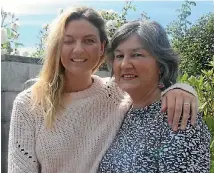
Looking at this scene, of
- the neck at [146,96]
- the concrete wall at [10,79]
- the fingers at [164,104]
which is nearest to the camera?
the fingers at [164,104]

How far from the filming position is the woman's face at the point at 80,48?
2209mm

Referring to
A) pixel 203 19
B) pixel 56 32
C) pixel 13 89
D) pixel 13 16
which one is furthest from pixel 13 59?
pixel 203 19

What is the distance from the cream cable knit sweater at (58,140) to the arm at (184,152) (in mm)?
411

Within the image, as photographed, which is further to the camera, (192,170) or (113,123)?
(113,123)

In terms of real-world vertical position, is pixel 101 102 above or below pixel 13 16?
below

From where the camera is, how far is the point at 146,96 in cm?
207

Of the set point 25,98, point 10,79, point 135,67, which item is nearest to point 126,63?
point 135,67

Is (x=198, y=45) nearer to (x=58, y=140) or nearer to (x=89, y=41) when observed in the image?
(x=89, y=41)

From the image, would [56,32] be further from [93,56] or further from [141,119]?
[141,119]

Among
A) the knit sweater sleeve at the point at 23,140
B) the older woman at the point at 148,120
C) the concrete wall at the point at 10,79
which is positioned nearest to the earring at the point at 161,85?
the older woman at the point at 148,120

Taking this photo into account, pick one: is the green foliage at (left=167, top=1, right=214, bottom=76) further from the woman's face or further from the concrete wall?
the woman's face

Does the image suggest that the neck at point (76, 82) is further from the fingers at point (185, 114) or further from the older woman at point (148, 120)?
the fingers at point (185, 114)

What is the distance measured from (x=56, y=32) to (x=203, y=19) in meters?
4.29

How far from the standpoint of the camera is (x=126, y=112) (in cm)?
223
